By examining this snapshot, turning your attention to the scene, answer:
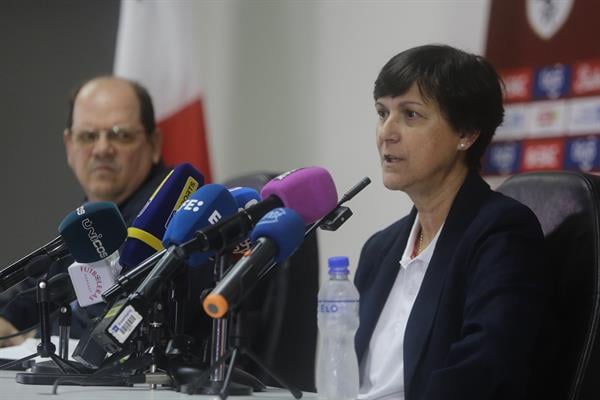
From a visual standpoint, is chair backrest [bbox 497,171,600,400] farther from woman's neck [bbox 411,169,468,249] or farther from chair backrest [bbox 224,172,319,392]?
chair backrest [bbox 224,172,319,392]

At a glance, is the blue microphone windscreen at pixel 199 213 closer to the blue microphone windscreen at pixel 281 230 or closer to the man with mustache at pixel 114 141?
the blue microphone windscreen at pixel 281 230

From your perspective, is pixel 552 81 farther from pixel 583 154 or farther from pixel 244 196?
pixel 244 196

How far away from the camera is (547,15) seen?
2.84 m

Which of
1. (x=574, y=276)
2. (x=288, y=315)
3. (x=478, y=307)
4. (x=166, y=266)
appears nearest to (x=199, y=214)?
(x=166, y=266)

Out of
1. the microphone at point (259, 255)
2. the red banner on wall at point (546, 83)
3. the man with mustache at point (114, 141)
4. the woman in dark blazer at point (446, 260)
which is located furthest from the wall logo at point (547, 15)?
the microphone at point (259, 255)

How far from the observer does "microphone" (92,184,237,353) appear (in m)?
1.34

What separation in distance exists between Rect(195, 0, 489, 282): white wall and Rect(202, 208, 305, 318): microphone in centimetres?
185

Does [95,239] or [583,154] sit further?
[583,154]

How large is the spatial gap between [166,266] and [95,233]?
0.34 metres

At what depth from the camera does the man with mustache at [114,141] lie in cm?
311

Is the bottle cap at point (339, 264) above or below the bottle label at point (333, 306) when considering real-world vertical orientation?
above

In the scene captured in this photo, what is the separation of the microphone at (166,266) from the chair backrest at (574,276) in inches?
28.9

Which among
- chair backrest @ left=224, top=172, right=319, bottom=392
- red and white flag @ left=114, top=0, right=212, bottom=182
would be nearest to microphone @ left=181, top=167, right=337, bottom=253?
chair backrest @ left=224, top=172, right=319, bottom=392

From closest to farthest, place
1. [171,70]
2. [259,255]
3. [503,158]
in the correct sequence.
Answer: [259,255]
[503,158]
[171,70]
